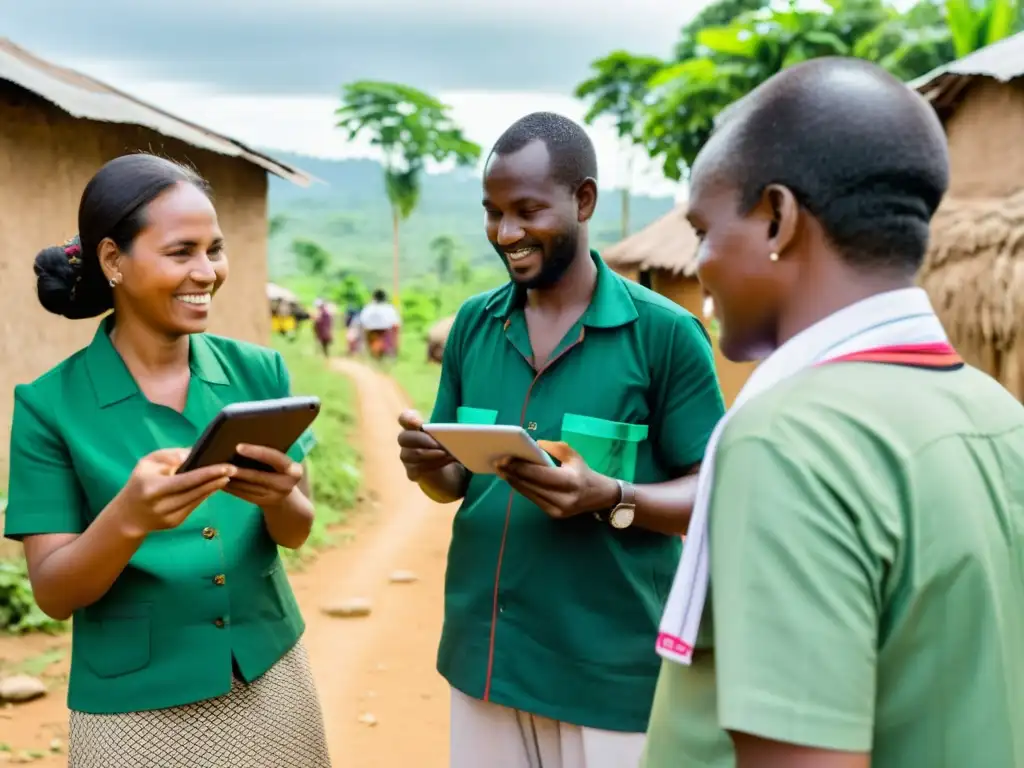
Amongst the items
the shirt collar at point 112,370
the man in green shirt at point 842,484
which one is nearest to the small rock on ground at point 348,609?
the shirt collar at point 112,370

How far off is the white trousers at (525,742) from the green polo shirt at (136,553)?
1.57 feet

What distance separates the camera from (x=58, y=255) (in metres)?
2.13

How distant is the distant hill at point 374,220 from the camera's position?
3359 inches

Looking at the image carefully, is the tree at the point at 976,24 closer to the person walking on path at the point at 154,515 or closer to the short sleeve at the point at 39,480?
the person walking on path at the point at 154,515

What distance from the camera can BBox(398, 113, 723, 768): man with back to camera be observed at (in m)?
2.07

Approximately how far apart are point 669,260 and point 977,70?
633cm

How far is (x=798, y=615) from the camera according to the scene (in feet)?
3.09

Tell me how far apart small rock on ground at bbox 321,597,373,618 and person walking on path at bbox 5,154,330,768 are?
426cm

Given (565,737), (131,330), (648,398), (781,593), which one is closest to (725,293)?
(781,593)

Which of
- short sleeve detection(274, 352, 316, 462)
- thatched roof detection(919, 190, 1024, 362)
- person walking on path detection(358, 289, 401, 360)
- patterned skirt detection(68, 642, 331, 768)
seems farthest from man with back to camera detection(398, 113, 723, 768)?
person walking on path detection(358, 289, 401, 360)

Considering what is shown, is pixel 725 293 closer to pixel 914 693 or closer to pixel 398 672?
pixel 914 693

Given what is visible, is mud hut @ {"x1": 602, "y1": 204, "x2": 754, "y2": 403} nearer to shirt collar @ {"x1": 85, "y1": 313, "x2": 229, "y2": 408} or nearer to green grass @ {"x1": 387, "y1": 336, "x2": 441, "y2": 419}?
green grass @ {"x1": 387, "y1": 336, "x2": 441, "y2": 419}

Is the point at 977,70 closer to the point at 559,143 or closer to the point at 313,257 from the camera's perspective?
the point at 559,143

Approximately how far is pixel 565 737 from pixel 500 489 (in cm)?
55
